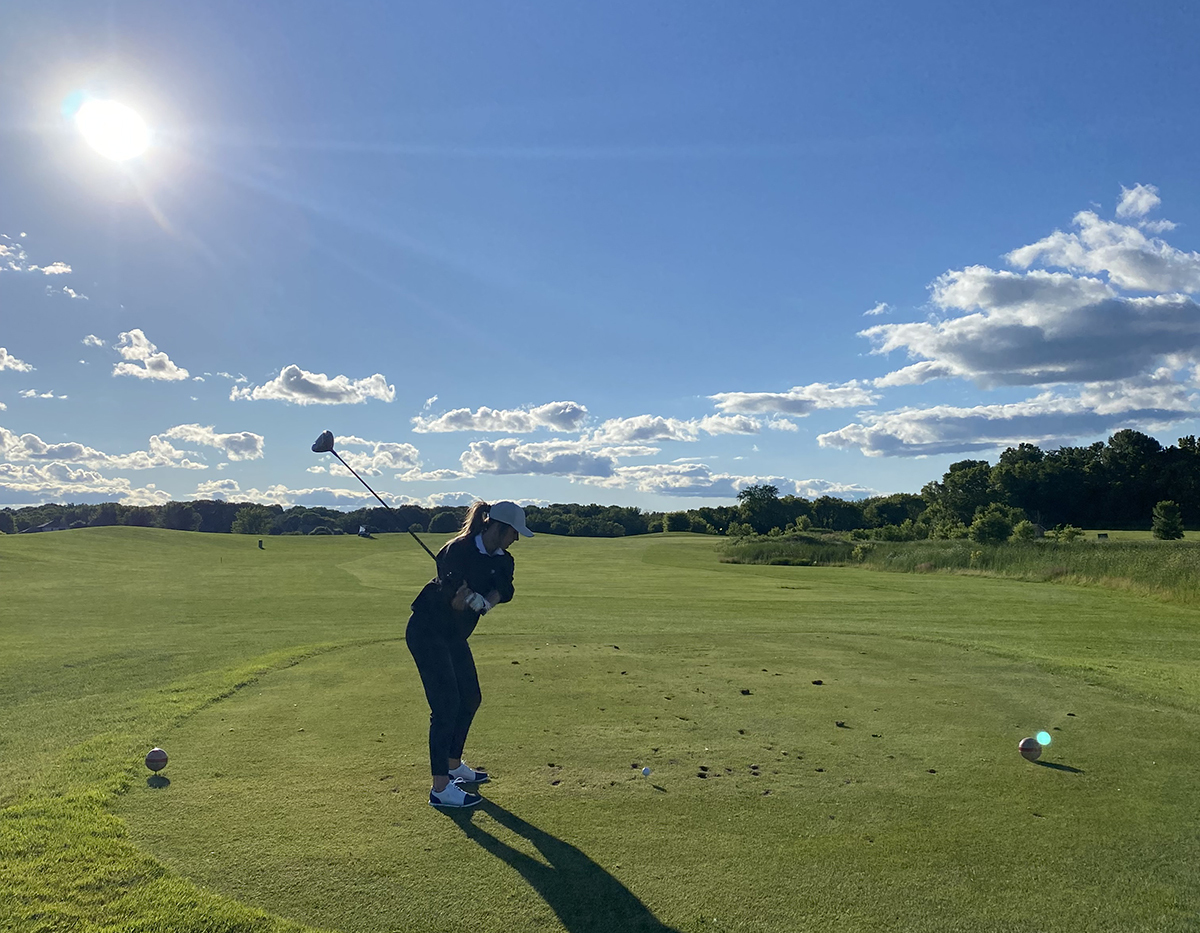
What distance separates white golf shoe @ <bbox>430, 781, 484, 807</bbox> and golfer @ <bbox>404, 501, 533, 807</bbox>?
0.24 metres

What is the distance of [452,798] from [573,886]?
146cm

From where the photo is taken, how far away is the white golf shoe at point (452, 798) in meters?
5.40

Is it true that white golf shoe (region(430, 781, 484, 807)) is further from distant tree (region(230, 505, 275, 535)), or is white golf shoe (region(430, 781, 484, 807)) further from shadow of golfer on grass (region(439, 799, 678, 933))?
distant tree (region(230, 505, 275, 535))

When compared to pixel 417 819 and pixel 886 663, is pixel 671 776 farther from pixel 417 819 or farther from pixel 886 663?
pixel 886 663

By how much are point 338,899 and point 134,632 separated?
611 inches

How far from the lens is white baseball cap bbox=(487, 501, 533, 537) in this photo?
5.86m

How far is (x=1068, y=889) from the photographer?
167 inches

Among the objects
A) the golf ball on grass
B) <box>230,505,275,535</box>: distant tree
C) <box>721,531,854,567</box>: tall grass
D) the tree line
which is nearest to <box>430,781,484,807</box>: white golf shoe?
the golf ball on grass

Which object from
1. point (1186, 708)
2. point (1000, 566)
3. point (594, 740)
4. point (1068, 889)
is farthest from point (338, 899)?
point (1000, 566)

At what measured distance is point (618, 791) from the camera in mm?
5676

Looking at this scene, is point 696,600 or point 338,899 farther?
point 696,600

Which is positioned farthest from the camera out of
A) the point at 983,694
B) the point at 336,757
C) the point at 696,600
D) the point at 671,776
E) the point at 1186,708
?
the point at 696,600

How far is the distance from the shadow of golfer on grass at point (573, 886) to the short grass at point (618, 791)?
2cm

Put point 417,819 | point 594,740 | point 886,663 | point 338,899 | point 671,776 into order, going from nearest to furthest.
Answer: point 338,899
point 417,819
point 671,776
point 594,740
point 886,663
